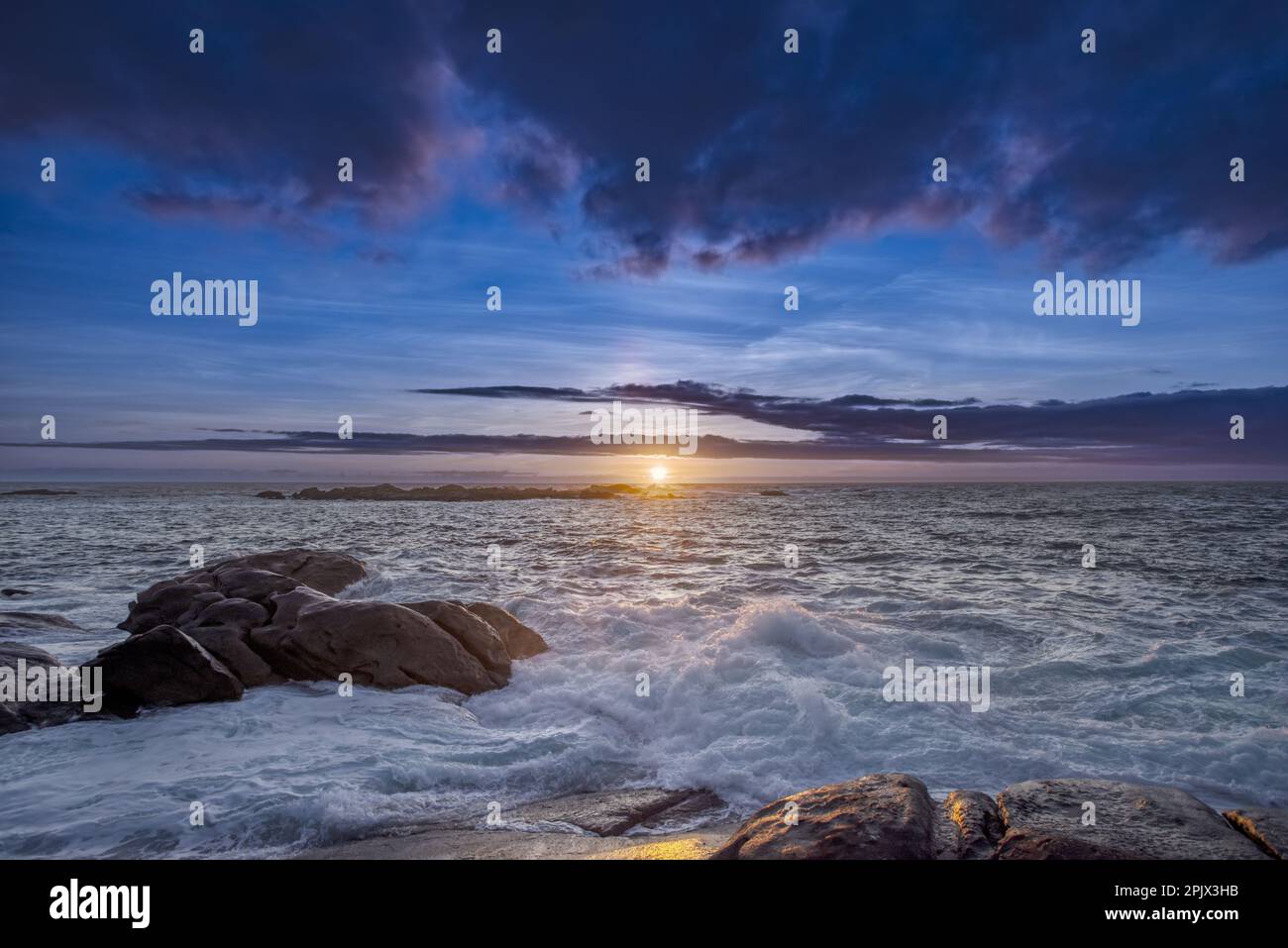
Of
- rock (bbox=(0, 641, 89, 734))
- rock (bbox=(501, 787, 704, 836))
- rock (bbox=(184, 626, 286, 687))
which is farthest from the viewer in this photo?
rock (bbox=(184, 626, 286, 687))

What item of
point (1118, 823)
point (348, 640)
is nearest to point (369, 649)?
point (348, 640)

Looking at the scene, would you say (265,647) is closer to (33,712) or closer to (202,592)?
(33,712)

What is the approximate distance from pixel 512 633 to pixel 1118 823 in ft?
36.8

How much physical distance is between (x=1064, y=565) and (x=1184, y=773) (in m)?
18.8

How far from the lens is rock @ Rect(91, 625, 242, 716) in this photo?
976 cm

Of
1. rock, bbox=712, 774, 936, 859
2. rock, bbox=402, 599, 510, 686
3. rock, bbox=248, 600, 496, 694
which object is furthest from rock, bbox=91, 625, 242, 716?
rock, bbox=712, 774, 936, 859

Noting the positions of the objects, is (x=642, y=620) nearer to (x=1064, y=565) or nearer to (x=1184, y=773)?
(x=1184, y=773)

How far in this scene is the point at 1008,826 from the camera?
210 inches

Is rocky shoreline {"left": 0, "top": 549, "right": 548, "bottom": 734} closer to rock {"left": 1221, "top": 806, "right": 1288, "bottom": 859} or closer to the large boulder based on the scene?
the large boulder

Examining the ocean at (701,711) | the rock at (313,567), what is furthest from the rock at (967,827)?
the rock at (313,567)

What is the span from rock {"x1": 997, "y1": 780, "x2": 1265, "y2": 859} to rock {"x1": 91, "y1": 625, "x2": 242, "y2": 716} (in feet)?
37.0

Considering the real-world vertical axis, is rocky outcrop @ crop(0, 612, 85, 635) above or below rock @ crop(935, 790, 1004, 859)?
below

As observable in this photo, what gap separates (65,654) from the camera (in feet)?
41.5
